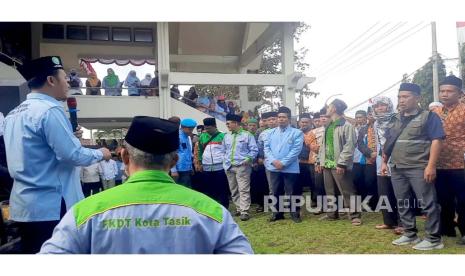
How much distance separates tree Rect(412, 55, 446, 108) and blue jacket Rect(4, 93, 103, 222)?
2.58m

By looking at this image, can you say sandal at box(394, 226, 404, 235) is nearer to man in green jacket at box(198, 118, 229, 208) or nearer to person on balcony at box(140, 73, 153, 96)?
man in green jacket at box(198, 118, 229, 208)

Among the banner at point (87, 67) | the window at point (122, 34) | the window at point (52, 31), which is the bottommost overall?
the banner at point (87, 67)

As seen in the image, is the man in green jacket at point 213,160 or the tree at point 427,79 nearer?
the tree at point 427,79

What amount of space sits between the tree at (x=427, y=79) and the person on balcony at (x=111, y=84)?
2.43 metres

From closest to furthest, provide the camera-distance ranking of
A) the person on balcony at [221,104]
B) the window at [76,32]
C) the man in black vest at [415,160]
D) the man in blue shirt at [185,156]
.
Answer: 1. the man in black vest at [415,160]
2. the window at [76,32]
3. the man in blue shirt at [185,156]
4. the person on balcony at [221,104]

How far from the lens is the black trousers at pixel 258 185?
212 inches

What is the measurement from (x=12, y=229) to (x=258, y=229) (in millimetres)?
2102

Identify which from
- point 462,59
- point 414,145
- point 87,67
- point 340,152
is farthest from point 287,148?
point 87,67

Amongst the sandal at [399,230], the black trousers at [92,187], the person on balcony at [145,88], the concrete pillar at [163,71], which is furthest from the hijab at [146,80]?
the sandal at [399,230]

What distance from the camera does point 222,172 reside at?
500 cm

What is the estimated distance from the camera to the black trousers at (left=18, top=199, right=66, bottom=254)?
205 centimetres

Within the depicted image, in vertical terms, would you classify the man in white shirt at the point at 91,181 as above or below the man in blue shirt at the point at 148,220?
below

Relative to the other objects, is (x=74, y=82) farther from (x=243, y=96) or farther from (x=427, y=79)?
(x=243, y=96)

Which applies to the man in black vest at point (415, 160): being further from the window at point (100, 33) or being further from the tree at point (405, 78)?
the window at point (100, 33)
